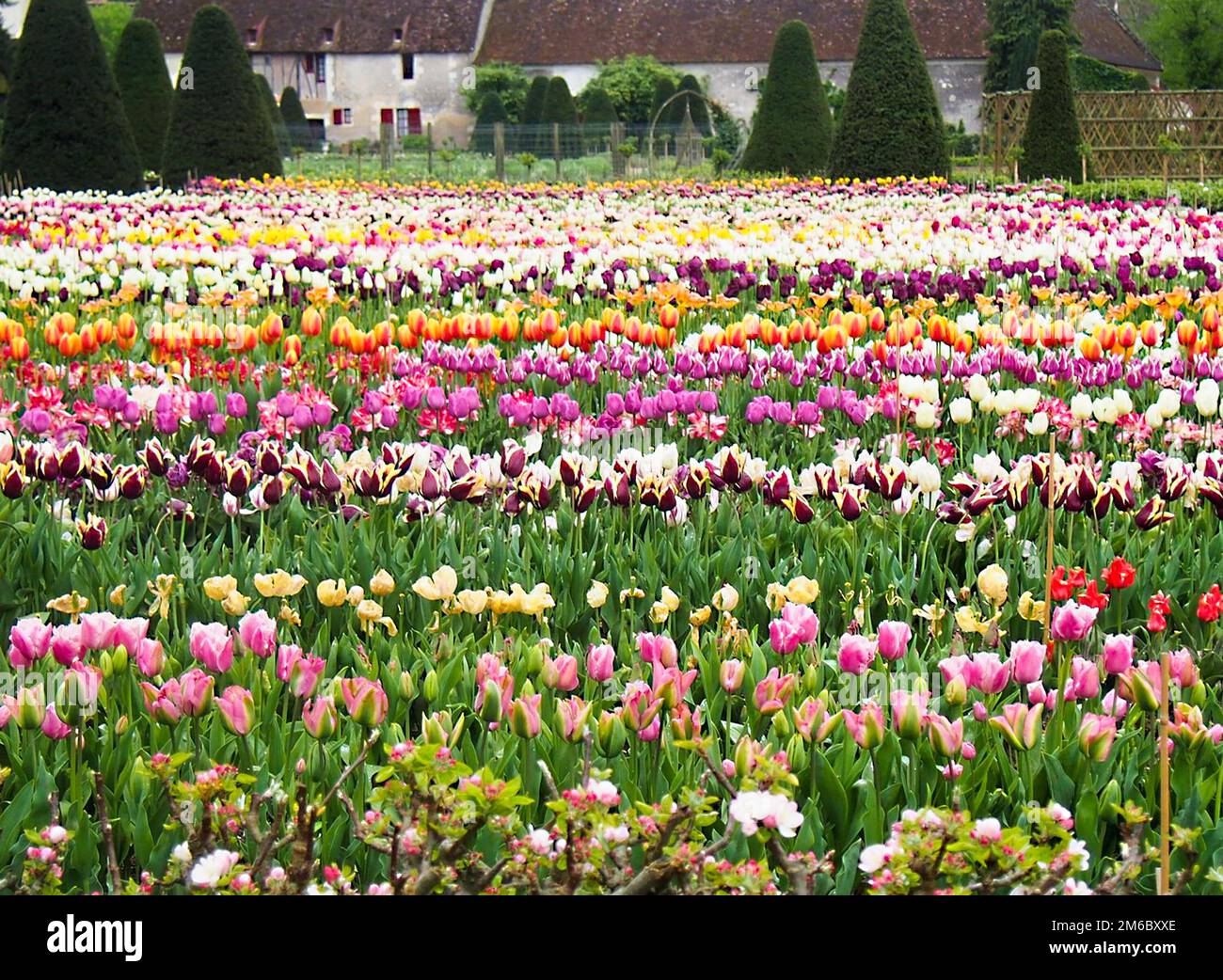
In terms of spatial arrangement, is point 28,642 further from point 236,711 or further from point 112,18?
point 112,18

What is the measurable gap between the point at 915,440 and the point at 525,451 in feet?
5.45

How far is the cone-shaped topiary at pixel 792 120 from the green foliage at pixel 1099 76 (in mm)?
33676

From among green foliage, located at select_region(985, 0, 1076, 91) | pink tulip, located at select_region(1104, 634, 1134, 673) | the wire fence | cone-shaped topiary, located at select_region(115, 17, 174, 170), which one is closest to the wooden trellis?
the wire fence

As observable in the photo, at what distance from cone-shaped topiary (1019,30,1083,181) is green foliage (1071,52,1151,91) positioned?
36050 millimetres

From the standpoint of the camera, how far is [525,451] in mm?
4199

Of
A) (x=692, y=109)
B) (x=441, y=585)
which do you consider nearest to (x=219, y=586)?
(x=441, y=585)

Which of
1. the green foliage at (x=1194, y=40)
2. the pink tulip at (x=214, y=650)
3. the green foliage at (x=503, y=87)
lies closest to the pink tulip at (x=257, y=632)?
the pink tulip at (x=214, y=650)

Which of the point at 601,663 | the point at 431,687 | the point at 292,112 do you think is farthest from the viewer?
the point at 292,112

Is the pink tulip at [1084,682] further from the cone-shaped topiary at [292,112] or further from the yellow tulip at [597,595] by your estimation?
the cone-shaped topiary at [292,112]

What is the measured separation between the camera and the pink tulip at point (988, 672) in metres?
2.56

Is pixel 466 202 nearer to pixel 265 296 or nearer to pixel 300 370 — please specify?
pixel 265 296

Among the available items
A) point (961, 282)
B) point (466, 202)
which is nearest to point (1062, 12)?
point (466, 202)

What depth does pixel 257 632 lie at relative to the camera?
279 centimetres

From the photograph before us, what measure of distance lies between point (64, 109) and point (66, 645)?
20.7 m
